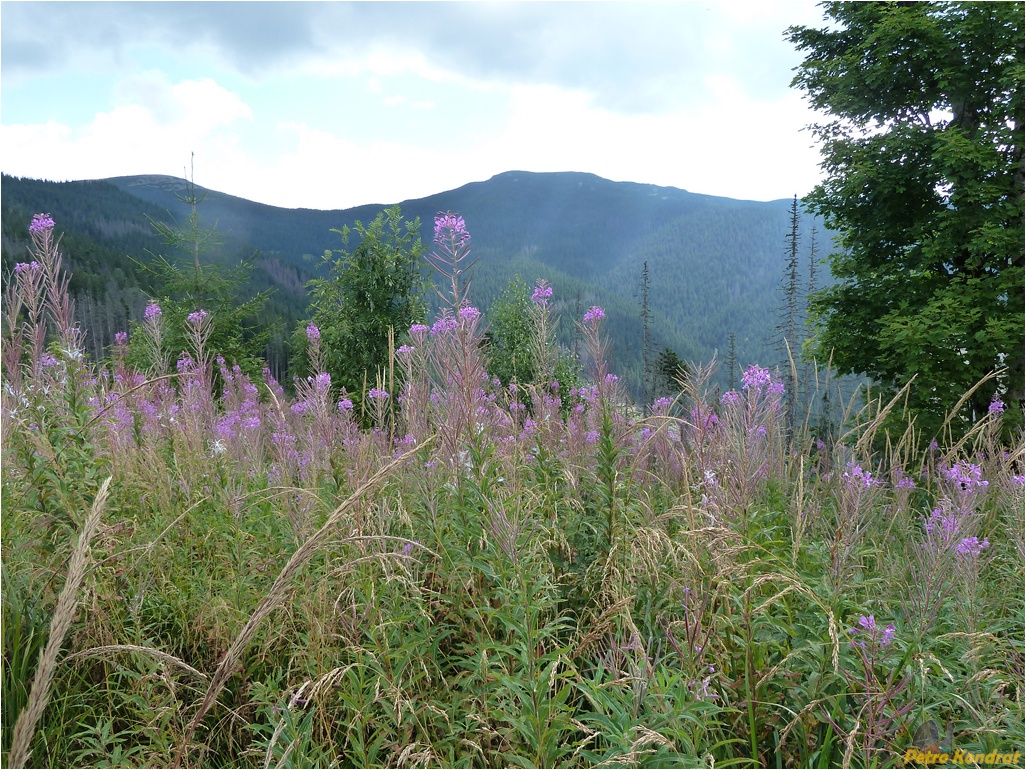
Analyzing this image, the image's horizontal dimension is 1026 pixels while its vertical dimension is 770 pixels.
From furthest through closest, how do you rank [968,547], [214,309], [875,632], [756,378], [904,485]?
1. [214,309]
2. [904,485]
3. [756,378]
4. [968,547]
5. [875,632]

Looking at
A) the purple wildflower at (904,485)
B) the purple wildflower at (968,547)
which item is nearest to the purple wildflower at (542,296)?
the purple wildflower at (968,547)

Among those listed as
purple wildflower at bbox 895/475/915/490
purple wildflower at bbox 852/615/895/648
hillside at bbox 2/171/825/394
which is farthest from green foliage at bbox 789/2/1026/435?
hillside at bbox 2/171/825/394

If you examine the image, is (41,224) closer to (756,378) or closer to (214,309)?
(756,378)

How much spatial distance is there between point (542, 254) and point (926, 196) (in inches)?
6445

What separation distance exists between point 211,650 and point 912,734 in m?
3.22

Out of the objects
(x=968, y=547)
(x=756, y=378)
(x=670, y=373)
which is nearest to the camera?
(x=968, y=547)

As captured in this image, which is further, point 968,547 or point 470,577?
point 968,547

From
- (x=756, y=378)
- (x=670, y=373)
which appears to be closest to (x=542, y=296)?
(x=756, y=378)

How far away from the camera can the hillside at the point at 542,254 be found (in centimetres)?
8038

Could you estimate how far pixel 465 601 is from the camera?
8.83ft

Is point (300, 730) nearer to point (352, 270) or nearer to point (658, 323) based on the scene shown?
point (352, 270)

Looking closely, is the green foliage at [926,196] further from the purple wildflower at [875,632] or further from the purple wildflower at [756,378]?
the purple wildflower at [875,632]

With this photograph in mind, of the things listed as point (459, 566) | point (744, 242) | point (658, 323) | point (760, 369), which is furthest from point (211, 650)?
point (744, 242)

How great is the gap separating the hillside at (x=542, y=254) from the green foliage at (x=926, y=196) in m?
46.5
